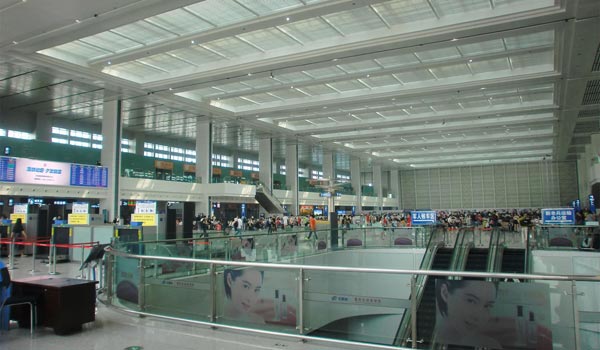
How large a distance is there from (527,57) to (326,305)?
19421 millimetres

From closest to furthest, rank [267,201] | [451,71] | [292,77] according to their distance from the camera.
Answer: [451,71], [292,77], [267,201]

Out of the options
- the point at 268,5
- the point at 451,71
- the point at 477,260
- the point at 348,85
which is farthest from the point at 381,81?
the point at 477,260

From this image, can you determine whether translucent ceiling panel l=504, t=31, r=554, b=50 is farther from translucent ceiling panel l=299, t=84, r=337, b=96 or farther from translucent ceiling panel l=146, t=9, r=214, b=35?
translucent ceiling panel l=146, t=9, r=214, b=35

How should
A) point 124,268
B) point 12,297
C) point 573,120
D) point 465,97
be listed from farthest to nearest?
1. point 573,120
2. point 465,97
3. point 124,268
4. point 12,297

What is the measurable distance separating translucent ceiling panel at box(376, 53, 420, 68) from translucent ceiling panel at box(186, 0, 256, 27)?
723 centimetres

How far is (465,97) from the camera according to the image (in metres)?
26.1

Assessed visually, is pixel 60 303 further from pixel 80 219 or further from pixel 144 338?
pixel 80 219

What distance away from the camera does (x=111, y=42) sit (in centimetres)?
1756

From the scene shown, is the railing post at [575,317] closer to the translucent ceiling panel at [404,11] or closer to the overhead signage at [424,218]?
the translucent ceiling panel at [404,11]

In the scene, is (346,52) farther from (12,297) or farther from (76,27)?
(12,297)

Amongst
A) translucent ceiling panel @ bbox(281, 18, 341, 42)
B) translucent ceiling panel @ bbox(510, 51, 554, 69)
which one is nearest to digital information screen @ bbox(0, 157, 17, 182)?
translucent ceiling panel @ bbox(281, 18, 341, 42)

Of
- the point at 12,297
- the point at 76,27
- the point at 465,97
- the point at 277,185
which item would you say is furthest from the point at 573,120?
the point at 12,297

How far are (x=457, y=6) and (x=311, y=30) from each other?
5.35 metres

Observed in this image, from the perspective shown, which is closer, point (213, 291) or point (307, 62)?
point (213, 291)
